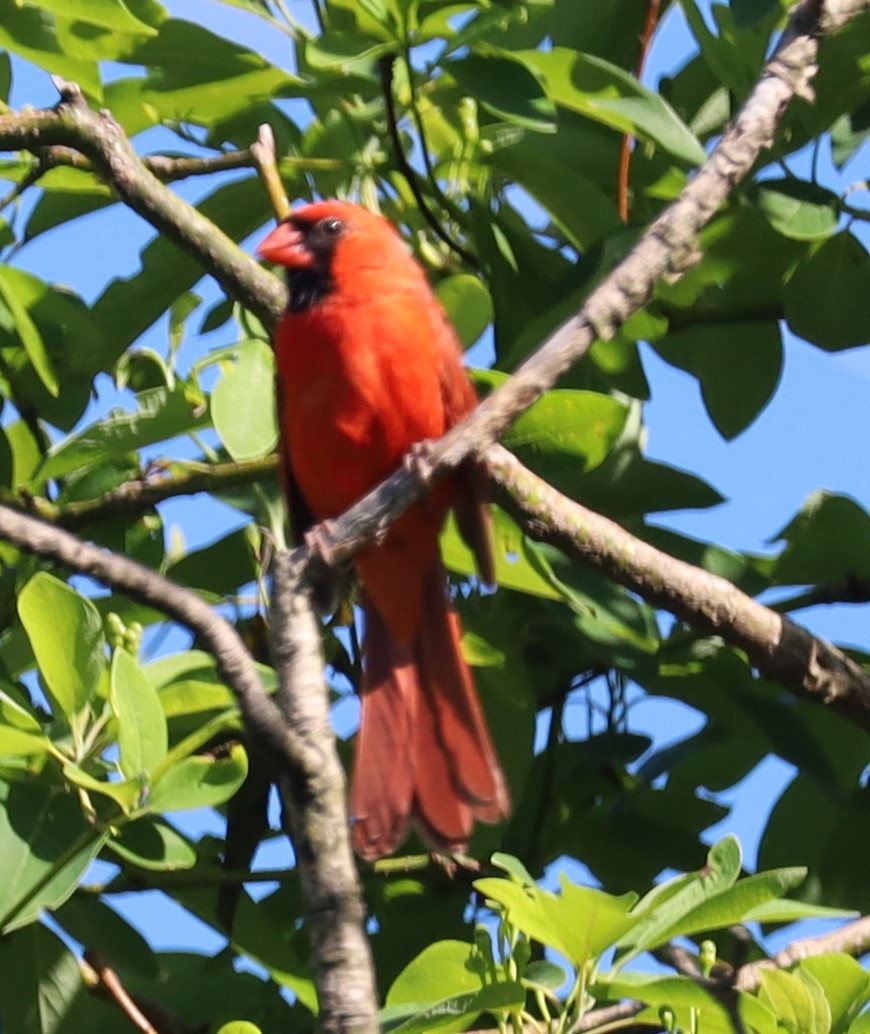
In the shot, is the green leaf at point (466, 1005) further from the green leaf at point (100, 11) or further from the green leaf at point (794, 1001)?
the green leaf at point (100, 11)

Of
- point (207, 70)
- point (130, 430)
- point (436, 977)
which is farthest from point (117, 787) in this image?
point (207, 70)

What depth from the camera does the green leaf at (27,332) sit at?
243cm

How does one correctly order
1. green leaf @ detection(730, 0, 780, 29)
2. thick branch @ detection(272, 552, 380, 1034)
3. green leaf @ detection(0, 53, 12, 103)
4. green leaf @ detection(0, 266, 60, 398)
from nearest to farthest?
thick branch @ detection(272, 552, 380, 1034) → green leaf @ detection(730, 0, 780, 29) → green leaf @ detection(0, 266, 60, 398) → green leaf @ detection(0, 53, 12, 103)

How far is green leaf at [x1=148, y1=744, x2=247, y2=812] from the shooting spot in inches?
70.7

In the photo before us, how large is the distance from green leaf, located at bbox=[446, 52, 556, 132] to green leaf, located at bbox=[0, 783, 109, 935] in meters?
1.03

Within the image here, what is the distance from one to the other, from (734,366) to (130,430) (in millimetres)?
968

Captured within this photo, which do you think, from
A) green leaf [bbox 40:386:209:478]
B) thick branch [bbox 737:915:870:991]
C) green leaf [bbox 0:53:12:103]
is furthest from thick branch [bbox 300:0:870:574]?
green leaf [bbox 0:53:12:103]

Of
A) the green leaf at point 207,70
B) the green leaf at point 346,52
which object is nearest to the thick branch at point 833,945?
the green leaf at point 346,52

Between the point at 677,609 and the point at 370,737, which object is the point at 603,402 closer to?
the point at 677,609

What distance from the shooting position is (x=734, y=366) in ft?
9.00

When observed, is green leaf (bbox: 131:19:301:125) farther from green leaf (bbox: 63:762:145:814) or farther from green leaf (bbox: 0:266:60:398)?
green leaf (bbox: 63:762:145:814)

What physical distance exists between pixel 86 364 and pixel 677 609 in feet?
3.10

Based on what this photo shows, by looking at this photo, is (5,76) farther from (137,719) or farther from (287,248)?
(137,719)

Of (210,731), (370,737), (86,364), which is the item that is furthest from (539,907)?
(86,364)
